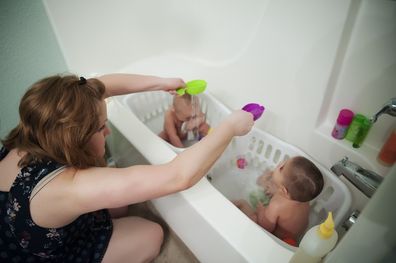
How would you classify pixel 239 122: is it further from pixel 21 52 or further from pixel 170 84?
pixel 21 52

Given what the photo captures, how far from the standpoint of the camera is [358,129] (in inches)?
40.6

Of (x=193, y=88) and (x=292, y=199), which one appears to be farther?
A: (x=193, y=88)

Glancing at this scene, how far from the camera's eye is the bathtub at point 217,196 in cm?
71

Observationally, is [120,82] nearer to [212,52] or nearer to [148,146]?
[148,146]

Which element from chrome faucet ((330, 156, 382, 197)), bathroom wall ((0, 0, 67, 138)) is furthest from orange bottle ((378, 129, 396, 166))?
bathroom wall ((0, 0, 67, 138))

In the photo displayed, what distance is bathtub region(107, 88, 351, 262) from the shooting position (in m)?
0.71

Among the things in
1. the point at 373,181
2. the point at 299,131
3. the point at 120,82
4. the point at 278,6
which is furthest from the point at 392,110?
the point at 120,82

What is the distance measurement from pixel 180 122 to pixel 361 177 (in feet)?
2.91

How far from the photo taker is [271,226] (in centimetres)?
102

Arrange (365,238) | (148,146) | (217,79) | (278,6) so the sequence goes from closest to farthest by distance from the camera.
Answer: (365,238) → (148,146) → (278,6) → (217,79)

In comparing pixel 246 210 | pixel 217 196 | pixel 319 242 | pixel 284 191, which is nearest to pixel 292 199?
pixel 284 191

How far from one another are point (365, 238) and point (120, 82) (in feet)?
2.98

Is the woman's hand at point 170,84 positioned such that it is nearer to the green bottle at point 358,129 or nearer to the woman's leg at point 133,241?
the woman's leg at point 133,241

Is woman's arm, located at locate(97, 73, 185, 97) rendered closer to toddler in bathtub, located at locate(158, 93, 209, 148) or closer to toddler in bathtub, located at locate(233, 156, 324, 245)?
toddler in bathtub, located at locate(158, 93, 209, 148)
